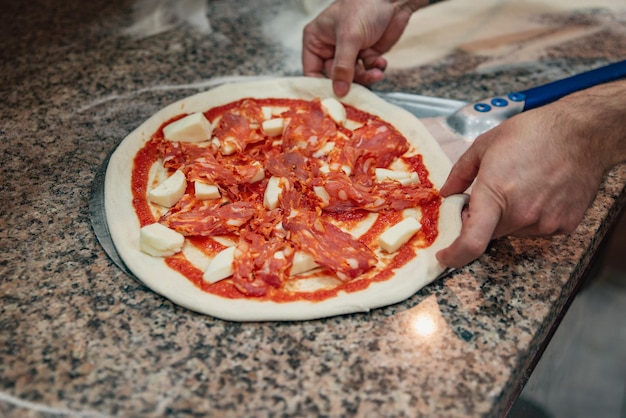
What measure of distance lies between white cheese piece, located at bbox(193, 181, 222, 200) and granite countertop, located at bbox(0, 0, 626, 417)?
317 mm

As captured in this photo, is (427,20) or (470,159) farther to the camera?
(427,20)

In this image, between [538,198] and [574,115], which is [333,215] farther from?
[574,115]

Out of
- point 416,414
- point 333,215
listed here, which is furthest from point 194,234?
point 416,414

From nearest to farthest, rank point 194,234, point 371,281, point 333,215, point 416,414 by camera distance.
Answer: point 416,414, point 371,281, point 194,234, point 333,215

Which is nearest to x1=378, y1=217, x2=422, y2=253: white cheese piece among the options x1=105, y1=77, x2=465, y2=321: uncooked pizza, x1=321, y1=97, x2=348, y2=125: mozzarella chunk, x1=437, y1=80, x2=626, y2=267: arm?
x1=105, y1=77, x2=465, y2=321: uncooked pizza

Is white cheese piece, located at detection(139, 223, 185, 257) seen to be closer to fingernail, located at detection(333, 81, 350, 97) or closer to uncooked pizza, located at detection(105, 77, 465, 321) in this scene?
uncooked pizza, located at detection(105, 77, 465, 321)

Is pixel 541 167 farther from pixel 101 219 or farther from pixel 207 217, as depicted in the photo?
pixel 101 219

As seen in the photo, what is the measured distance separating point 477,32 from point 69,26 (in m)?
1.93

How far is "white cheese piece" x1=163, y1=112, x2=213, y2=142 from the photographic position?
194 cm

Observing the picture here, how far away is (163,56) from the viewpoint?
2.58 meters

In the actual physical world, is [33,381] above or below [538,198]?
below

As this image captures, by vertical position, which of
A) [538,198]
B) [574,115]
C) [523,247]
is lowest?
[523,247]

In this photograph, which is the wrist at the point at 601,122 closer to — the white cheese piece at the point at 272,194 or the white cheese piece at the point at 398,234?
the white cheese piece at the point at 398,234

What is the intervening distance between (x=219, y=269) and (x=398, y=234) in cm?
48
